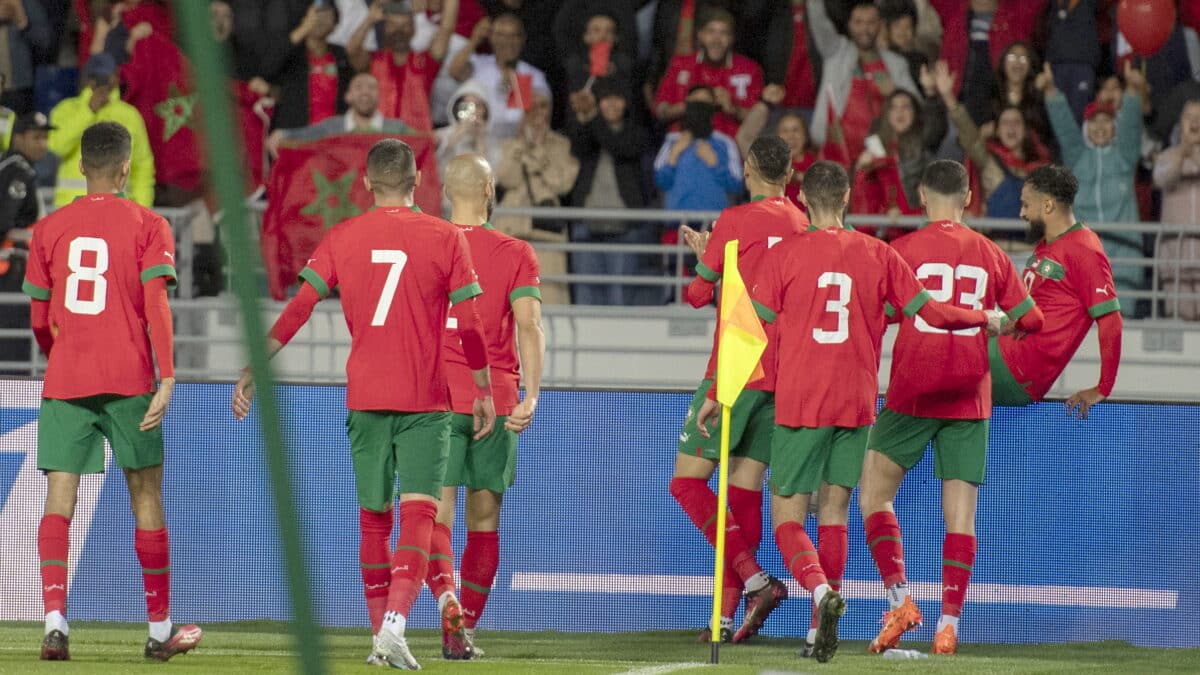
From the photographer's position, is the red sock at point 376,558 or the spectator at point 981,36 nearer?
the red sock at point 376,558

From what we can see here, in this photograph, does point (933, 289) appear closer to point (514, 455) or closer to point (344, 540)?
point (514, 455)

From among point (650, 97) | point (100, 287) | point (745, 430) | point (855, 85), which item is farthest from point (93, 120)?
point (745, 430)

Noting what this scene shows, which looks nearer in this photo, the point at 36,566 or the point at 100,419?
the point at 100,419

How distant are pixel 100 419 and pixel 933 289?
11.5 ft

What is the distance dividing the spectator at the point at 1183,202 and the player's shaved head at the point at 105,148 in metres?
7.31

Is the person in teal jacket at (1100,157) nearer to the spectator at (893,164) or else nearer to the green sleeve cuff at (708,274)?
the spectator at (893,164)

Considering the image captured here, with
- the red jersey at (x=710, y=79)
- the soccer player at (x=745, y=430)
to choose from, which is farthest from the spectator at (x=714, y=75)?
the soccer player at (x=745, y=430)

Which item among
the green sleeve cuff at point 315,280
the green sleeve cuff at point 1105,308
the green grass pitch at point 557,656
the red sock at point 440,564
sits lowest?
the green grass pitch at point 557,656

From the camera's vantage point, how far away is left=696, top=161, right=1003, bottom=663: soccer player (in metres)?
7.93

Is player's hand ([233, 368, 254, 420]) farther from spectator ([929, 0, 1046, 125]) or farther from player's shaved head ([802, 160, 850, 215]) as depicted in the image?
spectator ([929, 0, 1046, 125])

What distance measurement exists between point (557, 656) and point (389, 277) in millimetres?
1912

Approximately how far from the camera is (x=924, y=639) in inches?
355

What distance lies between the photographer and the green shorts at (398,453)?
7.20 m

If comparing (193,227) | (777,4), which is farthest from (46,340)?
(777,4)
